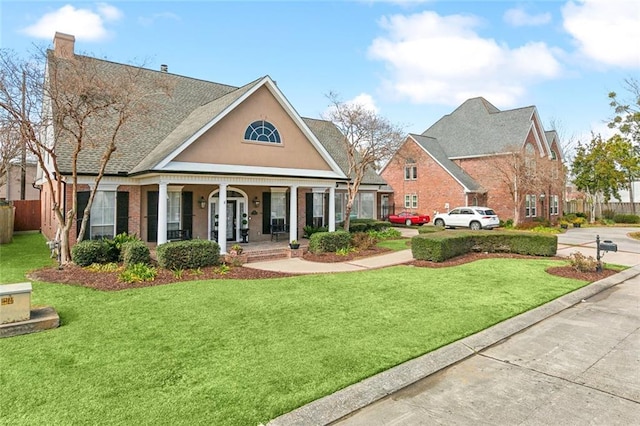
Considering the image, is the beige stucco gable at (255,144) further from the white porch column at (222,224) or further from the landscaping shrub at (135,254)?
the landscaping shrub at (135,254)

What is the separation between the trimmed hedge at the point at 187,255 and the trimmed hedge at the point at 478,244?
7.43 m

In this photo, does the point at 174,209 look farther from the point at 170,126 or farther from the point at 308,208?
the point at 308,208

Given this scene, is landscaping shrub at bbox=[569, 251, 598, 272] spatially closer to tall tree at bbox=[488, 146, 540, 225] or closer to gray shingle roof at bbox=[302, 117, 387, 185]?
gray shingle roof at bbox=[302, 117, 387, 185]

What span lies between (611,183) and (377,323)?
1527 inches

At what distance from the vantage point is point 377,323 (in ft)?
23.2

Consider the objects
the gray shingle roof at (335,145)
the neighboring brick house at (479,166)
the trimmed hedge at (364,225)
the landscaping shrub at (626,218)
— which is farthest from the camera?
the landscaping shrub at (626,218)

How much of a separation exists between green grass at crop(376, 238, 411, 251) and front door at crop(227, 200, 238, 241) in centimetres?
714

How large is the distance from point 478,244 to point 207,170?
457 inches

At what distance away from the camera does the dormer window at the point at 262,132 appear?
15.7 metres

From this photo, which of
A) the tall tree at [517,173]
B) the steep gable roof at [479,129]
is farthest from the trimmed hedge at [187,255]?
the steep gable roof at [479,129]

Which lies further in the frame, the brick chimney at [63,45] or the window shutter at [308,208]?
the window shutter at [308,208]

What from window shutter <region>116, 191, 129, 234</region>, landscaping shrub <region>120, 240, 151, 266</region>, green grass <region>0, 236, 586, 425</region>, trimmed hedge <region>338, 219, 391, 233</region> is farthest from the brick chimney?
trimmed hedge <region>338, 219, 391, 233</region>

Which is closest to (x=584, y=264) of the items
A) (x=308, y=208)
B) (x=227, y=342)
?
(x=227, y=342)

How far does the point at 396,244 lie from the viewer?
19.4 metres
